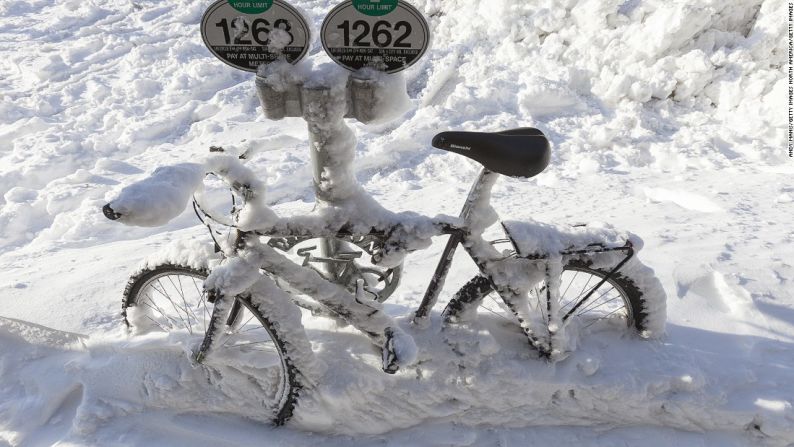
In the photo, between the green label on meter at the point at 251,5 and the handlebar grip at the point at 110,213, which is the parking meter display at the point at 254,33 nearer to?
the green label on meter at the point at 251,5

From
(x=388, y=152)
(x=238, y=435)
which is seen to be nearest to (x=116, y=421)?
(x=238, y=435)

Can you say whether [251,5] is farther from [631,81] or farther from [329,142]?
[631,81]

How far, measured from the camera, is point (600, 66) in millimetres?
4977

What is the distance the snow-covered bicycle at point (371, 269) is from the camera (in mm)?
1733

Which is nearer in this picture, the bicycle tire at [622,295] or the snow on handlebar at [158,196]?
the snow on handlebar at [158,196]

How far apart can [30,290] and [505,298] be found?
2829mm

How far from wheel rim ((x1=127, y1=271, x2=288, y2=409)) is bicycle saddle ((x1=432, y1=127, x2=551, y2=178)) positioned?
1.07 metres

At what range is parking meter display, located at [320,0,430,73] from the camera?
1384 mm

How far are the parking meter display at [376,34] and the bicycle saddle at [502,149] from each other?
352 millimetres

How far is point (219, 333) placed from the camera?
6.25 feet

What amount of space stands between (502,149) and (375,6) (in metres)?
0.67

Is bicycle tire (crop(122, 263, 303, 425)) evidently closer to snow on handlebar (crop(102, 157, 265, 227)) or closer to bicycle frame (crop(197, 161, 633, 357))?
bicycle frame (crop(197, 161, 633, 357))

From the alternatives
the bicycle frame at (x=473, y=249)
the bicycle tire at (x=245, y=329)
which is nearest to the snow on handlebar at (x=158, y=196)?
the bicycle frame at (x=473, y=249)

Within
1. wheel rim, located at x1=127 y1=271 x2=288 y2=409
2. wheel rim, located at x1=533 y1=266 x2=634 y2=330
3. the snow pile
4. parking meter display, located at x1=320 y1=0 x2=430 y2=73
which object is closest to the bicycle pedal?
wheel rim, located at x1=127 y1=271 x2=288 y2=409
